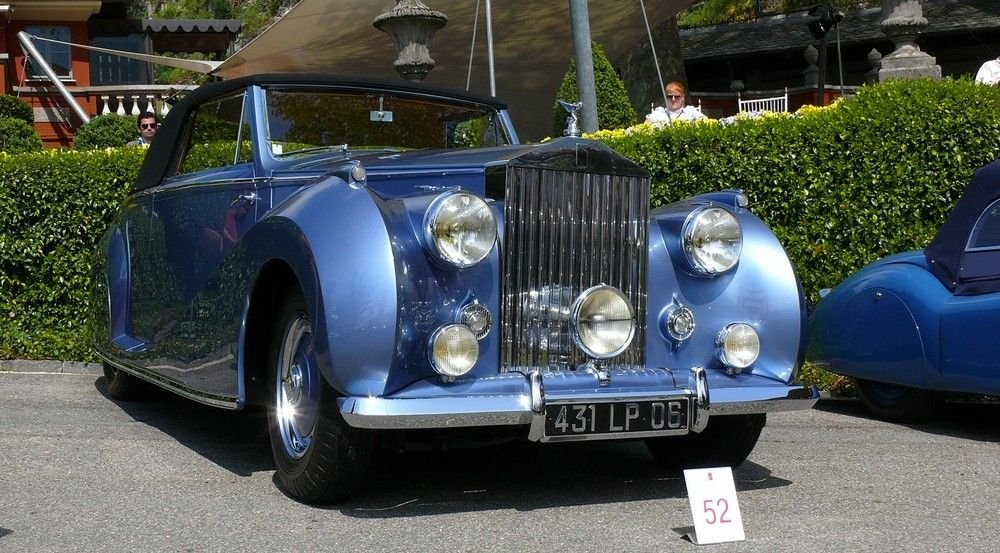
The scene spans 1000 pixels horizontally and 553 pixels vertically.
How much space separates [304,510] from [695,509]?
4.43 ft

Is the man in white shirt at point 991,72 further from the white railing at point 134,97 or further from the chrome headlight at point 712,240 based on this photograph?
the white railing at point 134,97

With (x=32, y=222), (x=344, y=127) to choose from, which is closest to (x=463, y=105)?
(x=344, y=127)

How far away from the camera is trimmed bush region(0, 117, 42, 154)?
59.0ft

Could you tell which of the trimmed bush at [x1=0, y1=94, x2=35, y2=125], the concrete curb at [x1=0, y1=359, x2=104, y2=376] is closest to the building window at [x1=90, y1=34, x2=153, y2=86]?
the trimmed bush at [x1=0, y1=94, x2=35, y2=125]

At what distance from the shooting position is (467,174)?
445 cm

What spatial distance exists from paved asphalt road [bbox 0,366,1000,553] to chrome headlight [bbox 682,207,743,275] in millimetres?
868

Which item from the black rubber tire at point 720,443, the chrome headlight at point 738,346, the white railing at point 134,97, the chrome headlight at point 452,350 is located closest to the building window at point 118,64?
the white railing at point 134,97

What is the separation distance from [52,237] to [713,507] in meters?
5.74

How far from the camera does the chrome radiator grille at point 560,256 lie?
4.32 metres

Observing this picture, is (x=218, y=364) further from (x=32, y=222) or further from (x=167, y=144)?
(x=32, y=222)

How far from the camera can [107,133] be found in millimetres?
18281

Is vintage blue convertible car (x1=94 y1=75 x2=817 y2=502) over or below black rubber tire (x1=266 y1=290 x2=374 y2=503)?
over

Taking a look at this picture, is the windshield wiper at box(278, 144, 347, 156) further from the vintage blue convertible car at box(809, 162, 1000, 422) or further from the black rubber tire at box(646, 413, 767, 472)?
the vintage blue convertible car at box(809, 162, 1000, 422)

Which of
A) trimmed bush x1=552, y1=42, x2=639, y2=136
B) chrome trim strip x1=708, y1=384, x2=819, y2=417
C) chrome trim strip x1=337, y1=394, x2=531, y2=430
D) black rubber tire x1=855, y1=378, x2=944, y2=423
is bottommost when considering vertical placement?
black rubber tire x1=855, y1=378, x2=944, y2=423
